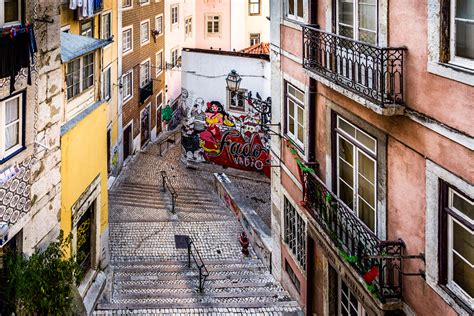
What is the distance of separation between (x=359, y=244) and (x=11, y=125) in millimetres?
6563

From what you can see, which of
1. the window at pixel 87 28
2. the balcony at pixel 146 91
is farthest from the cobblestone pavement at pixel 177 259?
the window at pixel 87 28

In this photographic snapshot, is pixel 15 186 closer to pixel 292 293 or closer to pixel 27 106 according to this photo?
pixel 27 106

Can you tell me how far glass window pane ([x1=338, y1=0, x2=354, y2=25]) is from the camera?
424 inches

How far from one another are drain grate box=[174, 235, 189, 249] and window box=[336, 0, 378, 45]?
35.7 ft

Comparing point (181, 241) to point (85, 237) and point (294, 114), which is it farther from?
point (294, 114)

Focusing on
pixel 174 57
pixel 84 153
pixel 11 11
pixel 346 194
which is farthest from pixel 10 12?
pixel 174 57

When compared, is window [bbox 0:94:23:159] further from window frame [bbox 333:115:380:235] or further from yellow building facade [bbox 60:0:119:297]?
window frame [bbox 333:115:380:235]

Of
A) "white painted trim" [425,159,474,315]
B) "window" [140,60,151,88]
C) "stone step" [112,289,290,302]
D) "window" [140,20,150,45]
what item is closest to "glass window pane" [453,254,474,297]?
"white painted trim" [425,159,474,315]

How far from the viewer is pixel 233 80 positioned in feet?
93.3

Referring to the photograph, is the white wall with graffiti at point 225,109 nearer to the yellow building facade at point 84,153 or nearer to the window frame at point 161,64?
the window frame at point 161,64

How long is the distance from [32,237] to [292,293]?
694 centimetres

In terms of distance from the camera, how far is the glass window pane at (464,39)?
7336mm

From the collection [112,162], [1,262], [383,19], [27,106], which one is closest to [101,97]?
[27,106]

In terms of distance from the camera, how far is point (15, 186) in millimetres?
10969
